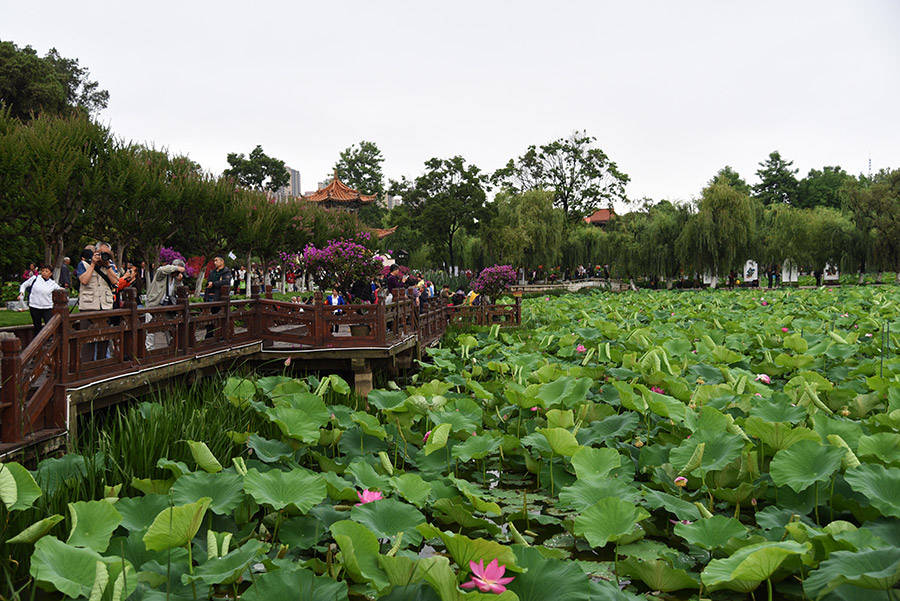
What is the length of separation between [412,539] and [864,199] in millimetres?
26876

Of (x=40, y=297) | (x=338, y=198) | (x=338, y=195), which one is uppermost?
(x=338, y=195)

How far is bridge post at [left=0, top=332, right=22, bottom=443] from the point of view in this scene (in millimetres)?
3145

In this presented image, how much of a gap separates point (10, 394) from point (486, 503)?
8.40 feet

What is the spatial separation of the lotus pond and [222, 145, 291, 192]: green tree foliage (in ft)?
114

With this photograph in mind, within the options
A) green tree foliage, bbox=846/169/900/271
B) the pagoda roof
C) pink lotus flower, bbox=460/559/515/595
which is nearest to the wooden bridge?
pink lotus flower, bbox=460/559/515/595

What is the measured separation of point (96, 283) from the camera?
5543 millimetres

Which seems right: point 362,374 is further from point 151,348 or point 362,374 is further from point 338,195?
point 338,195

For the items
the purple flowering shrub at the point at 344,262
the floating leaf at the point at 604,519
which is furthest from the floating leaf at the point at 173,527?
the purple flowering shrub at the point at 344,262

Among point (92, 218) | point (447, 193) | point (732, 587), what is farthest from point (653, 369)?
point (447, 193)

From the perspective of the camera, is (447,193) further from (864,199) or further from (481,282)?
(864,199)

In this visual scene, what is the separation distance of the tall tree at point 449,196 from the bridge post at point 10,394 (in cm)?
2125

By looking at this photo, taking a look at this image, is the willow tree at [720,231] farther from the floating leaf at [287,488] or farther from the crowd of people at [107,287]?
the floating leaf at [287,488]

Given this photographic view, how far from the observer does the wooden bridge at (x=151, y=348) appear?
3395 mm

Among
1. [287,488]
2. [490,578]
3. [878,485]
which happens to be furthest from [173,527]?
[878,485]
